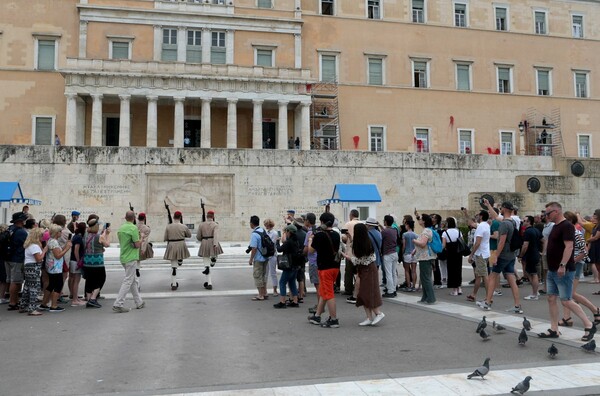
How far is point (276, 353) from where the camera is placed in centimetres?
653

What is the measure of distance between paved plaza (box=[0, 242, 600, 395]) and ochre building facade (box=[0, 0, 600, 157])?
27.4m

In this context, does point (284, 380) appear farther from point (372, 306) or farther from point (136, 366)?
point (372, 306)

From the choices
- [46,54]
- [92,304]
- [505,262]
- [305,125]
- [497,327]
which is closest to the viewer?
[497,327]

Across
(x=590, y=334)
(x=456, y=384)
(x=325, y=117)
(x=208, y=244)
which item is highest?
(x=325, y=117)

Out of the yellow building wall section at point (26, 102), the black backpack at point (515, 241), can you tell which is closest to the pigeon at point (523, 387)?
the black backpack at point (515, 241)

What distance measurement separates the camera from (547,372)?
223 inches

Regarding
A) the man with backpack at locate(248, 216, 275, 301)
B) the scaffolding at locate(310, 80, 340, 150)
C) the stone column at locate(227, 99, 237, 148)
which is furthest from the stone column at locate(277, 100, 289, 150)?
the man with backpack at locate(248, 216, 275, 301)

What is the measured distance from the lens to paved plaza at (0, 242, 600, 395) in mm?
5250

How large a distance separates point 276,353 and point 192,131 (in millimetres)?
34122

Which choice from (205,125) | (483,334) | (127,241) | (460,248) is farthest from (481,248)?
(205,125)

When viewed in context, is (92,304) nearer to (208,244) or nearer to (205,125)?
(208,244)

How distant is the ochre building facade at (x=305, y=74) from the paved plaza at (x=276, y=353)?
2741 cm

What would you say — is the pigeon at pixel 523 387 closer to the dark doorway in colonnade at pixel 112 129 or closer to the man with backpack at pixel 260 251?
the man with backpack at pixel 260 251

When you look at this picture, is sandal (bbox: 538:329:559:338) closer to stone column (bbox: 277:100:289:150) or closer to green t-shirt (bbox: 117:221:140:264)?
green t-shirt (bbox: 117:221:140:264)
